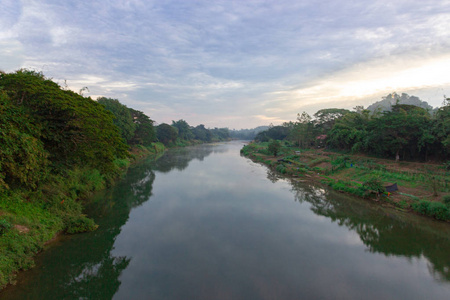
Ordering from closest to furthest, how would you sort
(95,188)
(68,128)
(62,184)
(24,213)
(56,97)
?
(24,213) → (56,97) → (68,128) → (62,184) → (95,188)

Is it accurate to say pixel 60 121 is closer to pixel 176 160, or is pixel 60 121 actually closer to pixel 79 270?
pixel 79 270

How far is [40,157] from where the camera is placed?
375 inches

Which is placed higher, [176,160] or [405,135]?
[405,135]

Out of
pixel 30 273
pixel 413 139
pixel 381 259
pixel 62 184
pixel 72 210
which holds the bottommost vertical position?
pixel 381 259

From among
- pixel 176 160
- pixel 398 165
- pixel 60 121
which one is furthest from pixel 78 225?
pixel 176 160

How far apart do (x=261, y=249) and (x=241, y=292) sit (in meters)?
3.19

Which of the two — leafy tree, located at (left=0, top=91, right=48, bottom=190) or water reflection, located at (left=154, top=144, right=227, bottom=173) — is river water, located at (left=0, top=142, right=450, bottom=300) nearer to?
leafy tree, located at (left=0, top=91, right=48, bottom=190)

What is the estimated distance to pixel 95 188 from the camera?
17.8 m

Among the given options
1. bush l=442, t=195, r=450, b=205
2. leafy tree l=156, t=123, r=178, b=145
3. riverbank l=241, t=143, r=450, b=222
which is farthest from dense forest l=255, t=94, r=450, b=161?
leafy tree l=156, t=123, r=178, b=145

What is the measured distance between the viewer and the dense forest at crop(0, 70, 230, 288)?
807cm

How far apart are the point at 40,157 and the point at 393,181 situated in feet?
81.6

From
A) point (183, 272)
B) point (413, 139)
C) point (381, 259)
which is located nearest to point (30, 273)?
point (183, 272)

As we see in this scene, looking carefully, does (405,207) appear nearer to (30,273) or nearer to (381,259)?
(381,259)

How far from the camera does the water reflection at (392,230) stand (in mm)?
10812
